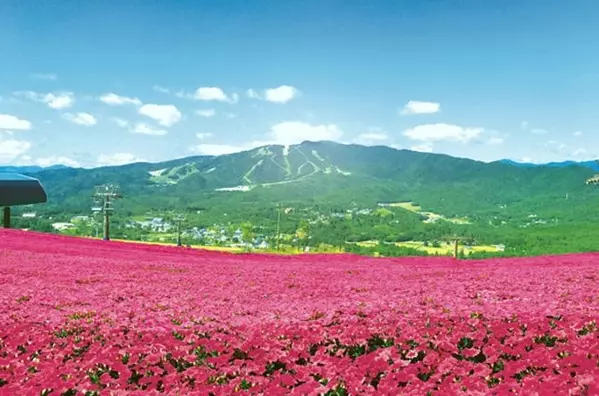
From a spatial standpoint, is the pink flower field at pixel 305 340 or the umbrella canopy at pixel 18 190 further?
the umbrella canopy at pixel 18 190

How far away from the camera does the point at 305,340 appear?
36.3 ft

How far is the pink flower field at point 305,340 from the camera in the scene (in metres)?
8.95

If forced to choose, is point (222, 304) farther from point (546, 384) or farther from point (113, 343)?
point (546, 384)

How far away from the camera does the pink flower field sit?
895 centimetres

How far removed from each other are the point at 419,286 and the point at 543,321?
7445 mm

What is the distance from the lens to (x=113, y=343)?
1123 centimetres

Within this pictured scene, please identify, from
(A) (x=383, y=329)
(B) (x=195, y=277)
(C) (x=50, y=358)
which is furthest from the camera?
(B) (x=195, y=277)

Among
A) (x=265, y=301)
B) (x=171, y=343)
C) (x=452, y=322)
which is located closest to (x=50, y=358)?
(x=171, y=343)

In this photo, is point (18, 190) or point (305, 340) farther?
point (18, 190)

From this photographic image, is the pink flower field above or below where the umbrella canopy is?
below

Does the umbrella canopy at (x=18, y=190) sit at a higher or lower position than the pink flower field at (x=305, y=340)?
higher

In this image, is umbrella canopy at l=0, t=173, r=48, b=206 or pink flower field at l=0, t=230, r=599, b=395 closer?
pink flower field at l=0, t=230, r=599, b=395

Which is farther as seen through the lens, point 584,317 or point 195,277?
point 195,277

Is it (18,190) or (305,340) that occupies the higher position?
(18,190)
